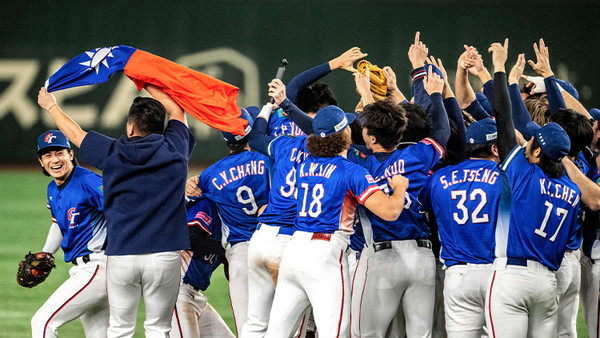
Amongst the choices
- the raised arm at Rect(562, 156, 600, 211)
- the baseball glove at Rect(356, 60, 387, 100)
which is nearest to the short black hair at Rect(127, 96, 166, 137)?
the baseball glove at Rect(356, 60, 387, 100)

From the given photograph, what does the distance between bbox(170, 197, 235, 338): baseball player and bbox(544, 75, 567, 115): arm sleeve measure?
10.1 feet

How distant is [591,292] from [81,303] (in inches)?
158

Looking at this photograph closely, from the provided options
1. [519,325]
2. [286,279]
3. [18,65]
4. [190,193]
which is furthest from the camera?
[18,65]

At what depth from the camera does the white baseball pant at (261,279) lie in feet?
18.8

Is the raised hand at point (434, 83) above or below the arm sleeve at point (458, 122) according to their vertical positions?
above

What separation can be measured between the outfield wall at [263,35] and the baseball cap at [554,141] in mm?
15957

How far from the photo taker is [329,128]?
207 inches

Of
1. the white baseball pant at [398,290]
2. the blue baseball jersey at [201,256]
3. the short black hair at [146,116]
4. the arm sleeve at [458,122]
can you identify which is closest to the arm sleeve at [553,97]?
the arm sleeve at [458,122]

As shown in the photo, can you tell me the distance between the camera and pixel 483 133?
5.55 m

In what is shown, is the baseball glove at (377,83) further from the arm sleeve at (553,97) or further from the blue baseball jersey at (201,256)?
the blue baseball jersey at (201,256)

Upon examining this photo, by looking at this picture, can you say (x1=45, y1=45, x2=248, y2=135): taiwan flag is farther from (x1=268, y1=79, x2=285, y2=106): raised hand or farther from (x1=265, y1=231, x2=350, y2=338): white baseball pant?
(x1=265, y1=231, x2=350, y2=338): white baseball pant

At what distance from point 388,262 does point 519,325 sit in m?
1.08

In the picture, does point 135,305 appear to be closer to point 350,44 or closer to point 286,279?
point 286,279

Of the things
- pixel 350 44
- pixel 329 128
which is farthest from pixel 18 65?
pixel 329 128
